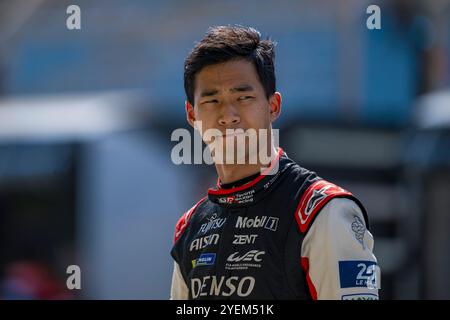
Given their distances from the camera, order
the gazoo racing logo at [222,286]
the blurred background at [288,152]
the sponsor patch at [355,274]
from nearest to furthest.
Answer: the sponsor patch at [355,274], the gazoo racing logo at [222,286], the blurred background at [288,152]

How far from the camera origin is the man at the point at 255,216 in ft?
7.83

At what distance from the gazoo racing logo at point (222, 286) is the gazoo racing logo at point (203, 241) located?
0.10m

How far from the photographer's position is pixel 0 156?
9609 millimetres

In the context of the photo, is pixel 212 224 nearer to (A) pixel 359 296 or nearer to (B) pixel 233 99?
(B) pixel 233 99

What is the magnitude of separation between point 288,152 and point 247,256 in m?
5.42

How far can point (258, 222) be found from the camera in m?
2.58

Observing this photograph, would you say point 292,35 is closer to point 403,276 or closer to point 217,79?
point 403,276

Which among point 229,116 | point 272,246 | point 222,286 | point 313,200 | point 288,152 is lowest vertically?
point 288,152

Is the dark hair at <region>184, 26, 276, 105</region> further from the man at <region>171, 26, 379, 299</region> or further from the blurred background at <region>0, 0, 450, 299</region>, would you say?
the blurred background at <region>0, 0, 450, 299</region>

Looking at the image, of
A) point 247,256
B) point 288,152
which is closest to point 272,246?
point 247,256

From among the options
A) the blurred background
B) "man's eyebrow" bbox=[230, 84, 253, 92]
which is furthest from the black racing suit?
the blurred background

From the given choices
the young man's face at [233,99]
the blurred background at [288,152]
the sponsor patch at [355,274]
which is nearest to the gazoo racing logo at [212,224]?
the young man's face at [233,99]

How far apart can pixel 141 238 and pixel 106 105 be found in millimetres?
1704

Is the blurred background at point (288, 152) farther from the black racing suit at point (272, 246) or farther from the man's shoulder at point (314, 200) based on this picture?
the man's shoulder at point (314, 200)
